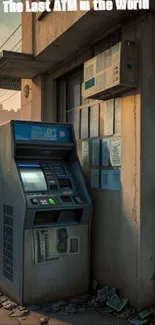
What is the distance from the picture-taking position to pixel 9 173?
4145mm

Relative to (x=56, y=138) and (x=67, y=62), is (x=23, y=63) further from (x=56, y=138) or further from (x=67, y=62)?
(x=56, y=138)

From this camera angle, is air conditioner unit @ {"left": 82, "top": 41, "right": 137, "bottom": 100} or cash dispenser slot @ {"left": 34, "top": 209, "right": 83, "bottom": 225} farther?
cash dispenser slot @ {"left": 34, "top": 209, "right": 83, "bottom": 225}

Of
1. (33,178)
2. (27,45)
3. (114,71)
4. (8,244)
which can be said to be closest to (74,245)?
(8,244)

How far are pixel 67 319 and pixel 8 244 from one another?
42.2 inches

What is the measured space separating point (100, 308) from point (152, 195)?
1344mm

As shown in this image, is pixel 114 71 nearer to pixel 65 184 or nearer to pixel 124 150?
pixel 124 150

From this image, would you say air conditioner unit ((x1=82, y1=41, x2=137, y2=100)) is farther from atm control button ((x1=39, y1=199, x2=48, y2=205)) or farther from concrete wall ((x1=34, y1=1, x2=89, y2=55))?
atm control button ((x1=39, y1=199, x2=48, y2=205))

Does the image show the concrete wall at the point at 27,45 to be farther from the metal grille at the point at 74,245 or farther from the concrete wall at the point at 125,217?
the metal grille at the point at 74,245

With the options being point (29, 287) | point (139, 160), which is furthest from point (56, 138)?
point (29, 287)

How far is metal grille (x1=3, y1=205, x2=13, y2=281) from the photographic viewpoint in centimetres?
405

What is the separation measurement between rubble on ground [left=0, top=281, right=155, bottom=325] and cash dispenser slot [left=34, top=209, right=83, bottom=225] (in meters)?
0.87

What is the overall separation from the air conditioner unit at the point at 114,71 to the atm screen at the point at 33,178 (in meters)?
1.09

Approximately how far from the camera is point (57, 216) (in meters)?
4.00

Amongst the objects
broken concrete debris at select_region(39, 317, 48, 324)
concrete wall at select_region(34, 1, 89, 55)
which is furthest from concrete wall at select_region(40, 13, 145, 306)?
broken concrete debris at select_region(39, 317, 48, 324)
